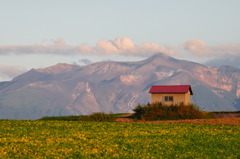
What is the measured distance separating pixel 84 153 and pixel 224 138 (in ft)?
32.6

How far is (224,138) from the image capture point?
24875 mm

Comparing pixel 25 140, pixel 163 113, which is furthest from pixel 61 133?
pixel 163 113

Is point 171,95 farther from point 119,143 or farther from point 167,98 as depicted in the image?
point 119,143

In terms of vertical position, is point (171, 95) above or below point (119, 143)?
above

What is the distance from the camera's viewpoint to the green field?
19156 millimetres

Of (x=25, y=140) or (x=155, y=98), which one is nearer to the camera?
(x=25, y=140)

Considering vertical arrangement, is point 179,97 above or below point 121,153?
above

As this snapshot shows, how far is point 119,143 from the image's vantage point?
2231 centimetres

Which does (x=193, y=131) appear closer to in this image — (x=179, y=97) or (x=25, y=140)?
(x=25, y=140)

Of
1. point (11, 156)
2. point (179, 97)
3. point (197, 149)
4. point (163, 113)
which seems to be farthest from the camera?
point (179, 97)

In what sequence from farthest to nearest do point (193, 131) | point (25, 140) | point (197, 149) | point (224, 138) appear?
point (193, 131)
point (224, 138)
point (25, 140)
point (197, 149)

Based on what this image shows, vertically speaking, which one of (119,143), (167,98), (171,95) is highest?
(171,95)

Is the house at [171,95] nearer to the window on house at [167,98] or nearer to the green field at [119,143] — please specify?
the window on house at [167,98]

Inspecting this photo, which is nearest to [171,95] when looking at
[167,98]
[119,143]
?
[167,98]
